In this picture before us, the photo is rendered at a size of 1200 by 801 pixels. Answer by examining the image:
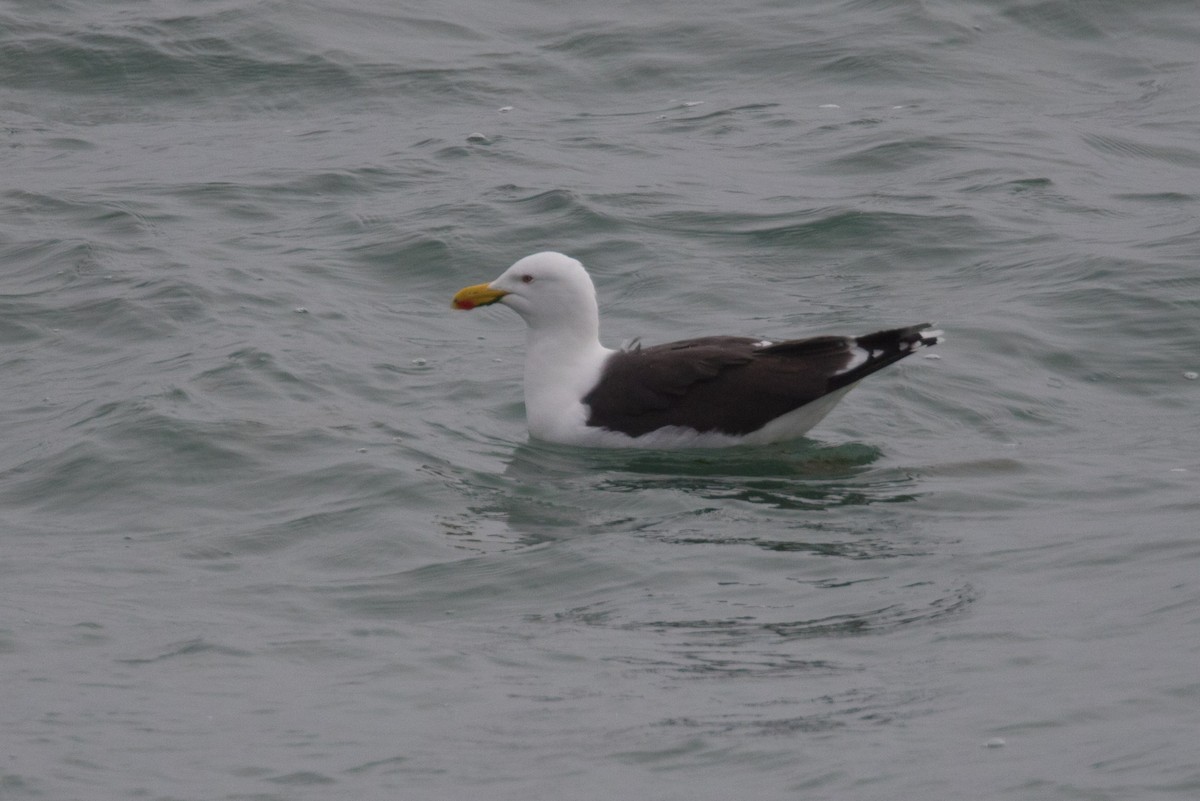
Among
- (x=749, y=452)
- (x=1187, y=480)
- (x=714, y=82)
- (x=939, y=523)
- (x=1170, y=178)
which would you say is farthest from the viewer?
(x=714, y=82)

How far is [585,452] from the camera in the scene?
9.62m

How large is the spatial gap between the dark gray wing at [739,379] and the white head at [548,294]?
60 centimetres

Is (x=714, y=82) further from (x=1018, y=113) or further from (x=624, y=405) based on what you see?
(x=624, y=405)

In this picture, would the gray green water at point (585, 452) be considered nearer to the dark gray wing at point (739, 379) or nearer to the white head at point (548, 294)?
the dark gray wing at point (739, 379)

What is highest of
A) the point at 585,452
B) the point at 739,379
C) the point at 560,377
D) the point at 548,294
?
the point at 548,294

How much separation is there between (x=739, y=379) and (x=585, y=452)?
89cm

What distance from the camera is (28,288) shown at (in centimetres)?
1210

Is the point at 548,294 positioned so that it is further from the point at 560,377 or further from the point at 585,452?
the point at 585,452

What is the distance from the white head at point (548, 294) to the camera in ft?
33.0

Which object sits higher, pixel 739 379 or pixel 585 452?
pixel 739 379

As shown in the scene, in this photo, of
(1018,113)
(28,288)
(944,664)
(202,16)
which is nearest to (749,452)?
(944,664)

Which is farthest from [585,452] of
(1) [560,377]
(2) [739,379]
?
(2) [739,379]

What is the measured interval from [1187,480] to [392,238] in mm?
6437

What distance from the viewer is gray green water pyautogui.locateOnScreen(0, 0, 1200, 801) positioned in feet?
19.5
